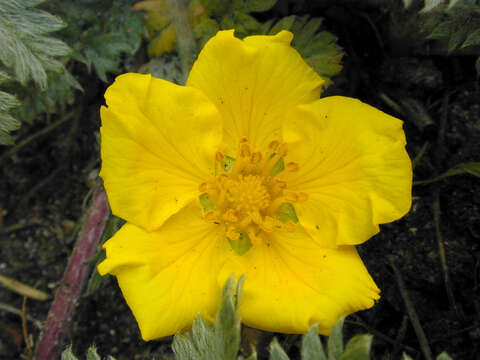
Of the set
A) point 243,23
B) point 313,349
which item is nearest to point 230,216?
point 313,349

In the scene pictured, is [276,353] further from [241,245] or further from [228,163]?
[228,163]

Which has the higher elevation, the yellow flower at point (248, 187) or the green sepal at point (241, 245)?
the yellow flower at point (248, 187)

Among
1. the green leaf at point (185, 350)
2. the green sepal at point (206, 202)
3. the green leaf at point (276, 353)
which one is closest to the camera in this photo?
the green leaf at point (276, 353)

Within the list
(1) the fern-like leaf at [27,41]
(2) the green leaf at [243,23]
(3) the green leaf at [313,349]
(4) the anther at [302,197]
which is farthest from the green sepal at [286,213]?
(1) the fern-like leaf at [27,41]

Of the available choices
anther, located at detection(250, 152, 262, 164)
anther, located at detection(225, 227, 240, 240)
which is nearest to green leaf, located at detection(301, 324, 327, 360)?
anther, located at detection(225, 227, 240, 240)

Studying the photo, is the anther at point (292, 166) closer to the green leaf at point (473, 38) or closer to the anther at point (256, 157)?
the anther at point (256, 157)

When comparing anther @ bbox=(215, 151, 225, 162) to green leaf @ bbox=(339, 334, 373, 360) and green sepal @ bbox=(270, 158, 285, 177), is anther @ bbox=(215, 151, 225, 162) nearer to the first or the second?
green sepal @ bbox=(270, 158, 285, 177)
